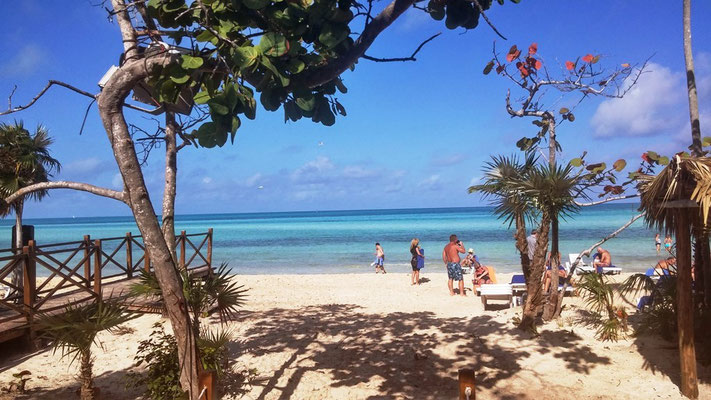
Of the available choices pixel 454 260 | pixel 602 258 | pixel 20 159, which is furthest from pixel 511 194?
pixel 20 159

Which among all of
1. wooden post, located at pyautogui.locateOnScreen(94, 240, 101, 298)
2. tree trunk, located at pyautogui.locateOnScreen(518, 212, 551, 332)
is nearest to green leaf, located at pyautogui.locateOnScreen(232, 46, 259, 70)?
tree trunk, located at pyautogui.locateOnScreen(518, 212, 551, 332)

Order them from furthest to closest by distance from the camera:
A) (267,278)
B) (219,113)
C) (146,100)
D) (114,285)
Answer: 1. (267,278)
2. (114,285)
3. (146,100)
4. (219,113)

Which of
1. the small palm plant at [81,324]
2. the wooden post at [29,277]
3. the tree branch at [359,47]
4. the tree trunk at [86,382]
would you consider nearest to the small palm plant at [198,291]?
the small palm plant at [81,324]

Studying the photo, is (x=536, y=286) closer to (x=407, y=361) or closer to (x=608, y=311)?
(x=608, y=311)

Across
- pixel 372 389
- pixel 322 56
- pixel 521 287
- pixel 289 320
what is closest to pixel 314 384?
pixel 372 389

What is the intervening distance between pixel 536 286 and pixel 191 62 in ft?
20.9

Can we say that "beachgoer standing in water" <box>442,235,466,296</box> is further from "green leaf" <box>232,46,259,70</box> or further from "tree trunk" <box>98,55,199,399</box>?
"green leaf" <box>232,46,259,70</box>

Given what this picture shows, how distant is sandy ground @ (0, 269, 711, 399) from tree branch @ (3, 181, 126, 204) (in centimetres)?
295

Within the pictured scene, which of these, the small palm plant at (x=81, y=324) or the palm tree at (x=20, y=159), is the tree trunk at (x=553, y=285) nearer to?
the small palm plant at (x=81, y=324)

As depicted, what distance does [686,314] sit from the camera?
16.4 feet

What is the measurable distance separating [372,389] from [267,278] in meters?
12.7

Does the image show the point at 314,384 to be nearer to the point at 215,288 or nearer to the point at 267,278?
the point at 215,288

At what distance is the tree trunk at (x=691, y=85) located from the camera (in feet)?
19.4

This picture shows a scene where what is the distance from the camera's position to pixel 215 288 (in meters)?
4.81
